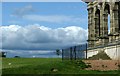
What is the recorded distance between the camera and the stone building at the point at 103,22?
44.4 meters

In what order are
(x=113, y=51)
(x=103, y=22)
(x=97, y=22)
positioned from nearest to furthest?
(x=113, y=51) → (x=103, y=22) → (x=97, y=22)

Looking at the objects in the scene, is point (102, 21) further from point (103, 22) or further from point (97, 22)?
point (97, 22)

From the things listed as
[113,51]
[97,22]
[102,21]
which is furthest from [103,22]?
[113,51]

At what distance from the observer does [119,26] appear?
151 ft

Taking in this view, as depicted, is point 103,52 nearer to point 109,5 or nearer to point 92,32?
point 109,5

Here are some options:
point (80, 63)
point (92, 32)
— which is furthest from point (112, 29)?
point (80, 63)

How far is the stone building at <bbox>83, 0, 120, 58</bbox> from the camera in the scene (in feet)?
146

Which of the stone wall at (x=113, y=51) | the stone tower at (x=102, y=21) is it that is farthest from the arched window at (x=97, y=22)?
the stone wall at (x=113, y=51)

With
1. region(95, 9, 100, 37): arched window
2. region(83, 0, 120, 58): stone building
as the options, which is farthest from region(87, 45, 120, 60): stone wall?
region(95, 9, 100, 37): arched window

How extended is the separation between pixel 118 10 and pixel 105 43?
16.6 ft

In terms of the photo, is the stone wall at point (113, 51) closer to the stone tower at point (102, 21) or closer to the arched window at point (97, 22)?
the stone tower at point (102, 21)

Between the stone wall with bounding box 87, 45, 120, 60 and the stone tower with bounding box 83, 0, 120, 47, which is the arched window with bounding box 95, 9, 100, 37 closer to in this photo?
the stone tower with bounding box 83, 0, 120, 47

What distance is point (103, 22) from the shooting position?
4941cm

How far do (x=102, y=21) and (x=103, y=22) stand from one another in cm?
28
